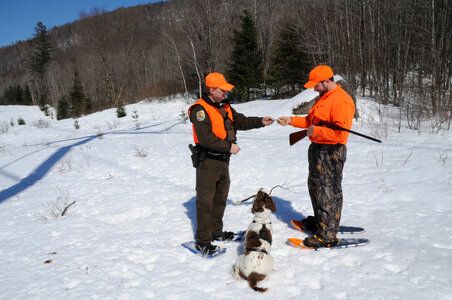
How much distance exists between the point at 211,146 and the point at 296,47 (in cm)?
1994

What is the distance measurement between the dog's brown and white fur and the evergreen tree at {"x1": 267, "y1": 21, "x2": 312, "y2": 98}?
19140mm

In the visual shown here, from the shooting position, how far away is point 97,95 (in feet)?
Answer: 131

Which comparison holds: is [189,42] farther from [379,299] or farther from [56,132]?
[379,299]

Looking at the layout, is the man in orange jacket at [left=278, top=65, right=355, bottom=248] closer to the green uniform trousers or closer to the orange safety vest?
the orange safety vest

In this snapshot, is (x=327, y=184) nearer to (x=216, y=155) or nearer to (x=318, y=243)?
(x=318, y=243)

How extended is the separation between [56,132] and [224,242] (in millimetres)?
16662

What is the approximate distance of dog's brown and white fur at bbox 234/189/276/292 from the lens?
242cm

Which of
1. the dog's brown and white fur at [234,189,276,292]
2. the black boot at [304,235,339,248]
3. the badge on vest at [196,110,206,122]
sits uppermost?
the badge on vest at [196,110,206,122]

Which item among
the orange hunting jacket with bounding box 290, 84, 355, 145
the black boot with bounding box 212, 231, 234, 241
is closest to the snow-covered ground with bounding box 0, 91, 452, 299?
the black boot with bounding box 212, 231, 234, 241

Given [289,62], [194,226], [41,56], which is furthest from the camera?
[41,56]

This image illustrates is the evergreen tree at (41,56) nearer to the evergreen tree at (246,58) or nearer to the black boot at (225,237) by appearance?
the evergreen tree at (246,58)

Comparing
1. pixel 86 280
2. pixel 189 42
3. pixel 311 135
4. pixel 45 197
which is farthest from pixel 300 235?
pixel 189 42

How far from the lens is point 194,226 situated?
3932 millimetres

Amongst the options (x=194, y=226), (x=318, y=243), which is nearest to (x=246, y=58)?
(x=194, y=226)
